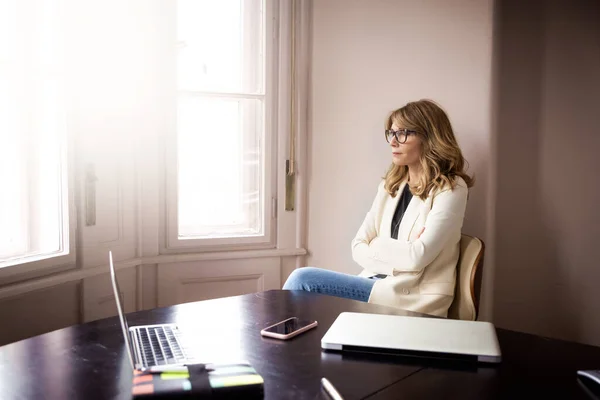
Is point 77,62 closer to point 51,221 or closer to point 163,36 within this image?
point 163,36

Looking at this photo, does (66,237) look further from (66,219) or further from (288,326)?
(288,326)

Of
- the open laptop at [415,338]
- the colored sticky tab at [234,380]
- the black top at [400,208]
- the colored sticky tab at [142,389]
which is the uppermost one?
the black top at [400,208]

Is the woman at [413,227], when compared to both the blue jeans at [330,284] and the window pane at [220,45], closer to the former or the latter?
the blue jeans at [330,284]

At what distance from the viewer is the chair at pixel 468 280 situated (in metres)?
2.21

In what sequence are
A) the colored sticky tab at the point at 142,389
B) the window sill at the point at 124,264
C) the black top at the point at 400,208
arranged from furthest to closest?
the black top at the point at 400,208, the window sill at the point at 124,264, the colored sticky tab at the point at 142,389

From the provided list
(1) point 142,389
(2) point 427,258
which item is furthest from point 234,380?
(2) point 427,258

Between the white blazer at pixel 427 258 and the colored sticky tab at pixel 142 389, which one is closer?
the colored sticky tab at pixel 142 389

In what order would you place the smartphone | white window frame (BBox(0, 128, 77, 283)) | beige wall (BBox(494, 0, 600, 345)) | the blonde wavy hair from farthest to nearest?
beige wall (BBox(494, 0, 600, 345)) → the blonde wavy hair → white window frame (BBox(0, 128, 77, 283)) → the smartphone

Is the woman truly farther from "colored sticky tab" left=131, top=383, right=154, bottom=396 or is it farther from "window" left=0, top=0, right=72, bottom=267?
"colored sticky tab" left=131, top=383, right=154, bottom=396

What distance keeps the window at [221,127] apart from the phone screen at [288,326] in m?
1.43

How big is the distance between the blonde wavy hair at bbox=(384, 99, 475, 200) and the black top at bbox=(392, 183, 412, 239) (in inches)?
3.4

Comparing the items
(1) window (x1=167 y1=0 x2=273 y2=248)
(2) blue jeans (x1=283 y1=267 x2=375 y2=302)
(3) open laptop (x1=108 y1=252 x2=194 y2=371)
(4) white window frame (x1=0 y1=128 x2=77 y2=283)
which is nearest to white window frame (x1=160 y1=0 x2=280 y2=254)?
(1) window (x1=167 y1=0 x2=273 y2=248)

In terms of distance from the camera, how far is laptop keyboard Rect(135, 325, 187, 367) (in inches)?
44.6

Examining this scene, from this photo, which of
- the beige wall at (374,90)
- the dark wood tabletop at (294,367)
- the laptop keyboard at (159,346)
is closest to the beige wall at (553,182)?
the beige wall at (374,90)
